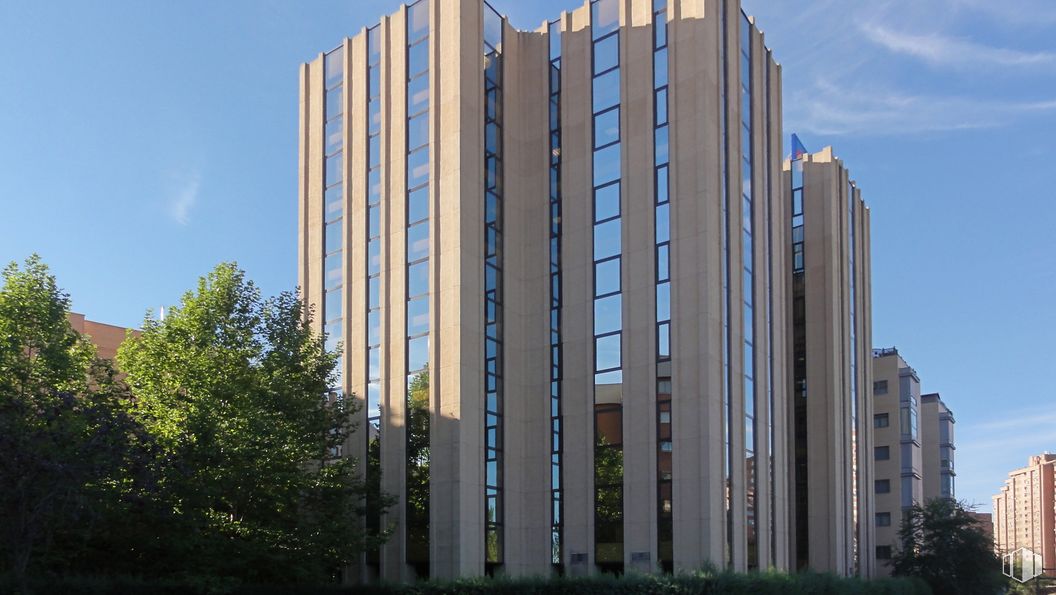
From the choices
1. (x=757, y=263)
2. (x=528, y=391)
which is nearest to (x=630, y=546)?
(x=528, y=391)

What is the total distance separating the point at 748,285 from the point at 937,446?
197ft

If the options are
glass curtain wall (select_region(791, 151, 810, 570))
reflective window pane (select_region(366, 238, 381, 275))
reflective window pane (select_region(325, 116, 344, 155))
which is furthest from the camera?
glass curtain wall (select_region(791, 151, 810, 570))

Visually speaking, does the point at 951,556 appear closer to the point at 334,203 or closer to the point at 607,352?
the point at 607,352

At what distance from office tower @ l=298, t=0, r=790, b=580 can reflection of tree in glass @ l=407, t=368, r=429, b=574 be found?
0.28 feet

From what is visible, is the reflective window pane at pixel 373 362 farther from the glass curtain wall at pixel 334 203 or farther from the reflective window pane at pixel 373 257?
the reflective window pane at pixel 373 257

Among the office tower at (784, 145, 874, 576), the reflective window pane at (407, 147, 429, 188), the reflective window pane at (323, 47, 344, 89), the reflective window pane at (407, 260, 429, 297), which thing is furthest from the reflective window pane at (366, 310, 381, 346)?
the office tower at (784, 145, 874, 576)

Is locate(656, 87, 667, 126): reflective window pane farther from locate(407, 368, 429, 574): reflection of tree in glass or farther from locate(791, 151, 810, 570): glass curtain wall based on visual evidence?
locate(791, 151, 810, 570): glass curtain wall

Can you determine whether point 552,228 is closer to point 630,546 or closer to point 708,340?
point 708,340

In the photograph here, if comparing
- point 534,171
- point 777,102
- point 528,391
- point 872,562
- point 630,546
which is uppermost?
point 777,102

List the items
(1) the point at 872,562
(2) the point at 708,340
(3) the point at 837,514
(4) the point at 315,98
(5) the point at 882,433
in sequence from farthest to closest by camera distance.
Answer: (5) the point at 882,433 < (1) the point at 872,562 < (3) the point at 837,514 < (4) the point at 315,98 < (2) the point at 708,340

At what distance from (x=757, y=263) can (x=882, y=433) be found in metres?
40.0

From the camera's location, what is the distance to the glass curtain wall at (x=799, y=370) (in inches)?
2089

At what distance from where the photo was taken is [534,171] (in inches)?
1714

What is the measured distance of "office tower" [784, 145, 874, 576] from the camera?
52656 mm
